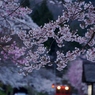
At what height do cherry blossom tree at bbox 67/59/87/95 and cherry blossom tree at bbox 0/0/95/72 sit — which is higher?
cherry blossom tree at bbox 67/59/87/95

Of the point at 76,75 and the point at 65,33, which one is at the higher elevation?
the point at 76,75

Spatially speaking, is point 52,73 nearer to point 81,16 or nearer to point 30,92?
point 30,92

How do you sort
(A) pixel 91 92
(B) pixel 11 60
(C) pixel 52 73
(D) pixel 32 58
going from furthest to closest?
(C) pixel 52 73, (A) pixel 91 92, (B) pixel 11 60, (D) pixel 32 58

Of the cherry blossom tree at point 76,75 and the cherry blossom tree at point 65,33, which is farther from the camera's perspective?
the cherry blossom tree at point 76,75

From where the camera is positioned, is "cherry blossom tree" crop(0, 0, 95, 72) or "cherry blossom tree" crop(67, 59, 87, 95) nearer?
"cherry blossom tree" crop(0, 0, 95, 72)

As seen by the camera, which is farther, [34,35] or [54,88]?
[54,88]

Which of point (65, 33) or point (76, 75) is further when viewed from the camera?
point (76, 75)

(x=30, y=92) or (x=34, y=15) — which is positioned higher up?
(x=34, y=15)

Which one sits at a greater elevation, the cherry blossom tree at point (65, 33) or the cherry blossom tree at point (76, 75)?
the cherry blossom tree at point (76, 75)

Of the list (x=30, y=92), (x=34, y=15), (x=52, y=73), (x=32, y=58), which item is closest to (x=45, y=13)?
(x=34, y=15)

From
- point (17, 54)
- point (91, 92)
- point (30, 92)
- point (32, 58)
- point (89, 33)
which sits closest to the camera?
point (89, 33)

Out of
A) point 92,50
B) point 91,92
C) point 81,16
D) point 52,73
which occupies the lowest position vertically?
point 92,50

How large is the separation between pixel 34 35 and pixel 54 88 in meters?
17.1

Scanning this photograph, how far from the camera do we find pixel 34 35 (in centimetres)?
729
